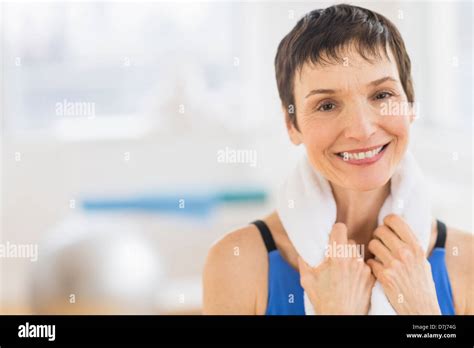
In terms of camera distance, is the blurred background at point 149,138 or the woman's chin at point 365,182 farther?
the blurred background at point 149,138

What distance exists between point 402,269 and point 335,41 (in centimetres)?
35

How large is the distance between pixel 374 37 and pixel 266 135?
0.92 ft

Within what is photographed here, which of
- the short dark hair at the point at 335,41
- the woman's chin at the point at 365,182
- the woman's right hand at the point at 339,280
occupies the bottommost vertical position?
the woman's right hand at the point at 339,280

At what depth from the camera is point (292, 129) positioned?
3.31ft

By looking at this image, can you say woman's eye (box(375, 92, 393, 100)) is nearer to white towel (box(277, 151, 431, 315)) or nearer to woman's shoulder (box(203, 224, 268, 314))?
white towel (box(277, 151, 431, 315))

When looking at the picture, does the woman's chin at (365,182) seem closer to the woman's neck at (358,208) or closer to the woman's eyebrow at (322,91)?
the woman's neck at (358,208)

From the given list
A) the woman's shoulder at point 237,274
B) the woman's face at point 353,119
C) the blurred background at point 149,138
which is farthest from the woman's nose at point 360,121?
the woman's shoulder at point 237,274

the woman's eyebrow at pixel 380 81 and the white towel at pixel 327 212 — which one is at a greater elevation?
the woman's eyebrow at pixel 380 81

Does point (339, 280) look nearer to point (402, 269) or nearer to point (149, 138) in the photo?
point (402, 269)

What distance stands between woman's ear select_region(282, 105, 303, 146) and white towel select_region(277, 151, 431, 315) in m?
0.06

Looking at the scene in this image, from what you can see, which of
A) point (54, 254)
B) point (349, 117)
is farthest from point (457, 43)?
point (54, 254)

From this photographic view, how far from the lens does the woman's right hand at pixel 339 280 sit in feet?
3.22

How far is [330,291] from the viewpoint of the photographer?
990mm
